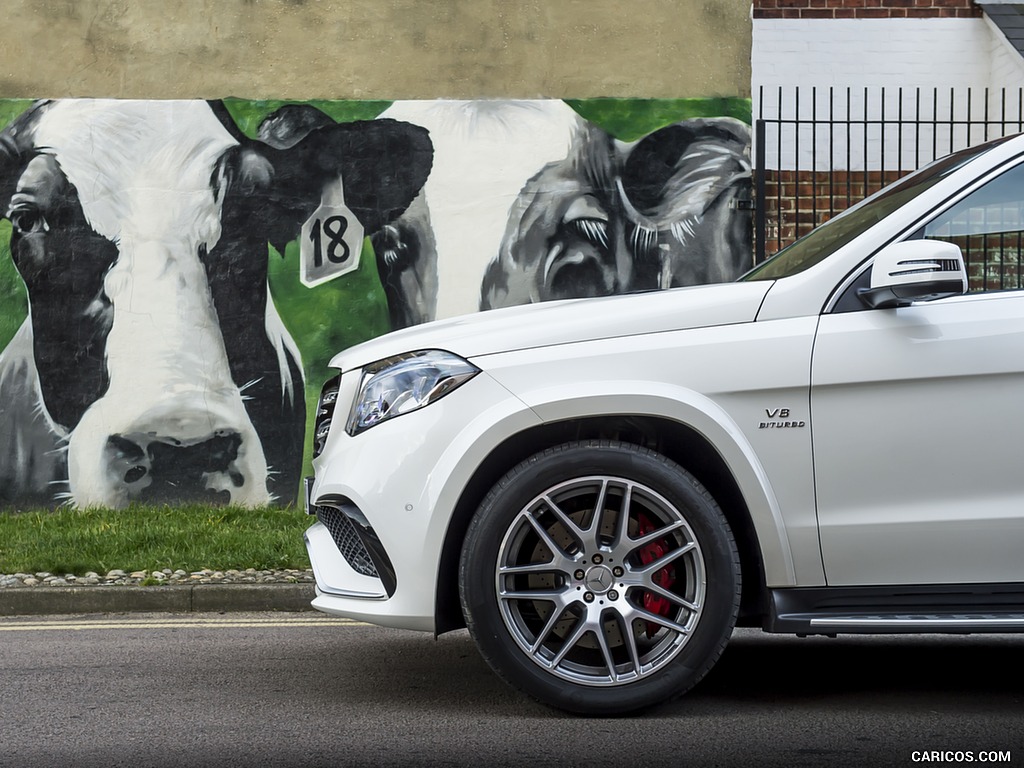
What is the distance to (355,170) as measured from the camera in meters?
9.56

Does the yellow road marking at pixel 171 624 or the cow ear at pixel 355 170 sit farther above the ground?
the cow ear at pixel 355 170

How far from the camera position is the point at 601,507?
3939 millimetres

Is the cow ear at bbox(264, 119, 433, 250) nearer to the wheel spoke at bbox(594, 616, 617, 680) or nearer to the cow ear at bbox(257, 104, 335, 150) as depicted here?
the cow ear at bbox(257, 104, 335, 150)

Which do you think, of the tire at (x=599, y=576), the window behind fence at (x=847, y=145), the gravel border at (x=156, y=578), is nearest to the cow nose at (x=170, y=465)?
the gravel border at (x=156, y=578)

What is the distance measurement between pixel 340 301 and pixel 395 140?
1333 mm

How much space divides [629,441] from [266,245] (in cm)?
597

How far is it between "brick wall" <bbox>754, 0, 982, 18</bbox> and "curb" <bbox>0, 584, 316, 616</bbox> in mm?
10037

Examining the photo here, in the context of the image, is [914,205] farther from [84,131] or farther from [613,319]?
[84,131]

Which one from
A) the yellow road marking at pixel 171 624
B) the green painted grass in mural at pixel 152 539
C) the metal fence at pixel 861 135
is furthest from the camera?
the metal fence at pixel 861 135

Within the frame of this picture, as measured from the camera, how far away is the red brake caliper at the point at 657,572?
13.1ft

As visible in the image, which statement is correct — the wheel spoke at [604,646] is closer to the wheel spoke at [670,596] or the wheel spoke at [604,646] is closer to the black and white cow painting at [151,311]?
the wheel spoke at [670,596]

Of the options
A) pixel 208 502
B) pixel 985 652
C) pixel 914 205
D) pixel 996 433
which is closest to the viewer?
pixel 996 433

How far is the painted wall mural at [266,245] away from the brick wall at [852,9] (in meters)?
5.02

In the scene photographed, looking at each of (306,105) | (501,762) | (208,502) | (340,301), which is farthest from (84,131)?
(501,762)
